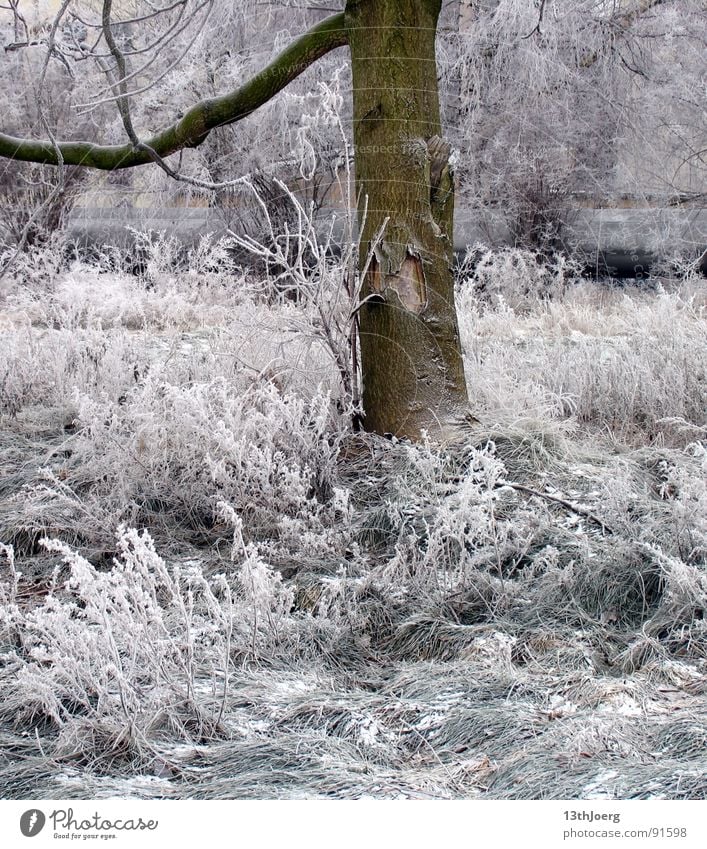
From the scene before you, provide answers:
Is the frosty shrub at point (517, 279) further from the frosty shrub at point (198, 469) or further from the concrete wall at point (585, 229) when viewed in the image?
the frosty shrub at point (198, 469)

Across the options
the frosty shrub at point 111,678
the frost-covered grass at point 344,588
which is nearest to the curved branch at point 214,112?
the frost-covered grass at point 344,588

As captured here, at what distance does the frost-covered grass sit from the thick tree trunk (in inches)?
8.7

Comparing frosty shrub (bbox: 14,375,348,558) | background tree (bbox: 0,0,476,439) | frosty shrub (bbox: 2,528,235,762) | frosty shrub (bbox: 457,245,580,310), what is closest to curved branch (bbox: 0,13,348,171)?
background tree (bbox: 0,0,476,439)

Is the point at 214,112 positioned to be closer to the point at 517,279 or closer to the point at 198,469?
the point at 198,469

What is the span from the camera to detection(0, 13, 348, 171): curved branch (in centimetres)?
411

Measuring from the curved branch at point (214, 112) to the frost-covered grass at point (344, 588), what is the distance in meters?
0.91

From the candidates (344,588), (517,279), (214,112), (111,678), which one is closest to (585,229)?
(517,279)

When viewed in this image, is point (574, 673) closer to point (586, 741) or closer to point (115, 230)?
point (586, 741)

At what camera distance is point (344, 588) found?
3.01m

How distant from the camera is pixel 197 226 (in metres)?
9.73

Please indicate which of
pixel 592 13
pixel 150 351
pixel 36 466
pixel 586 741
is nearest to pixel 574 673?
pixel 586 741

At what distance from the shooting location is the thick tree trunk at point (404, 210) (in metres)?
3.83

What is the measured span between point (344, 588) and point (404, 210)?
1.64 meters

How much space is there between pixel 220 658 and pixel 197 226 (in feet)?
25.3
